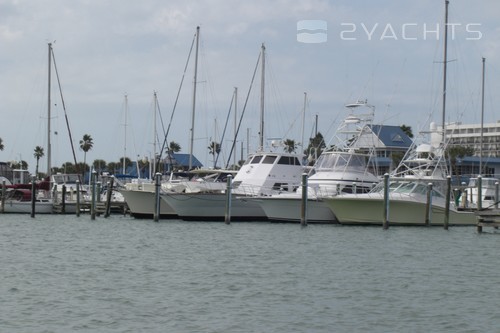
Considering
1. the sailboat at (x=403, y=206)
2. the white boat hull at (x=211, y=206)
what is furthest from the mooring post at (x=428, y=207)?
the white boat hull at (x=211, y=206)

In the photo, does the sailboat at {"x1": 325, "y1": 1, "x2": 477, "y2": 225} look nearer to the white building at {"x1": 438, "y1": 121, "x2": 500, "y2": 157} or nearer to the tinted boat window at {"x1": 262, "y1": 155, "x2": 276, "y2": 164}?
the tinted boat window at {"x1": 262, "y1": 155, "x2": 276, "y2": 164}

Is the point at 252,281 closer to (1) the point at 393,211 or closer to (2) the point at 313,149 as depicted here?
(1) the point at 393,211

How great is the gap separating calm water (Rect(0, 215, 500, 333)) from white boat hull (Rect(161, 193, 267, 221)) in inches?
310

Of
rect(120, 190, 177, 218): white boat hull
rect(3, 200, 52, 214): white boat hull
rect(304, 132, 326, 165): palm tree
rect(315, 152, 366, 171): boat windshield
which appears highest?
rect(304, 132, 326, 165): palm tree

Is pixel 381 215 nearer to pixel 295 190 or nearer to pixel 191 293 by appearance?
pixel 295 190

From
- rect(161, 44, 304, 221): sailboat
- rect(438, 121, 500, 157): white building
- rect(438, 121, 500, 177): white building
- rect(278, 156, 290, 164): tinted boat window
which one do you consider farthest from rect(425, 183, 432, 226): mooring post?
rect(438, 121, 500, 157): white building

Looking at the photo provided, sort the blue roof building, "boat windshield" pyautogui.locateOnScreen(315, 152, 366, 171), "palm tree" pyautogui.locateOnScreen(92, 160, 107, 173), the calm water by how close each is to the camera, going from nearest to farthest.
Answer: the calm water → "boat windshield" pyautogui.locateOnScreen(315, 152, 366, 171) → the blue roof building → "palm tree" pyautogui.locateOnScreen(92, 160, 107, 173)

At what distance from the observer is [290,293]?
2352cm

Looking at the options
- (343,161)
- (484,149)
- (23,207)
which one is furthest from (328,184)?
(484,149)

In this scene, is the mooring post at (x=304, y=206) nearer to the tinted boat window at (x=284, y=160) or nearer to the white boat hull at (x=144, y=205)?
Result: the tinted boat window at (x=284, y=160)

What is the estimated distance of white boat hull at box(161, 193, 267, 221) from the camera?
5128 centimetres

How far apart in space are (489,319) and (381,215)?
83.7 feet

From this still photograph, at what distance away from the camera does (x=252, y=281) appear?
1014 inches

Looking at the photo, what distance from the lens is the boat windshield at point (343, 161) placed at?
5056 centimetres
